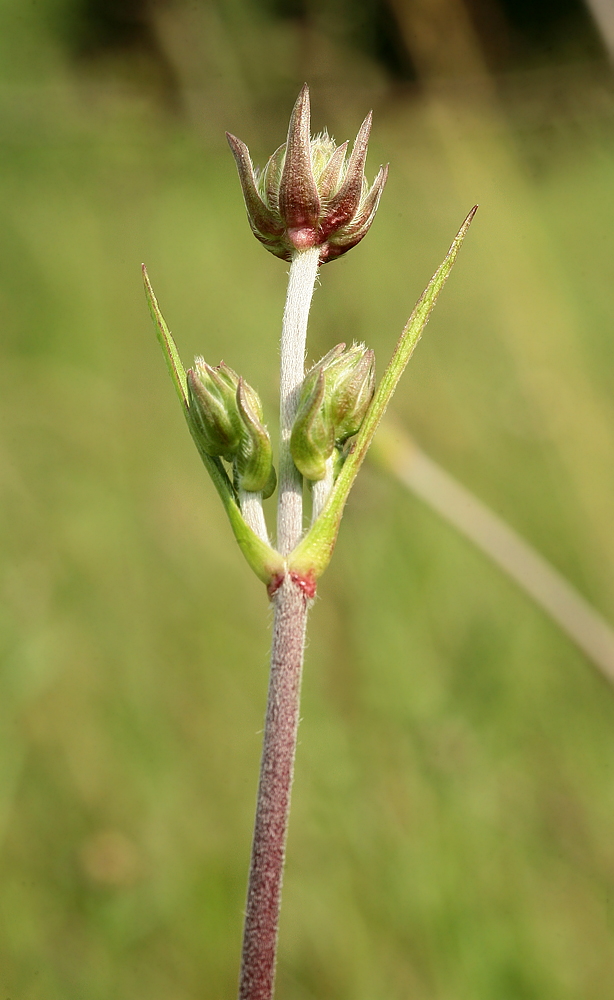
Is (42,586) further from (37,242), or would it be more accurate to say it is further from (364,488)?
(37,242)

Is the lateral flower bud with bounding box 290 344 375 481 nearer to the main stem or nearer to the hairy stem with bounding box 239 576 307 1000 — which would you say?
the main stem

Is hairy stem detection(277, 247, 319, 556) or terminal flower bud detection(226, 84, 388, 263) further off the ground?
terminal flower bud detection(226, 84, 388, 263)

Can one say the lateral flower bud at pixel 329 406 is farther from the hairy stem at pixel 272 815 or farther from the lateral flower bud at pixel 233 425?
the hairy stem at pixel 272 815

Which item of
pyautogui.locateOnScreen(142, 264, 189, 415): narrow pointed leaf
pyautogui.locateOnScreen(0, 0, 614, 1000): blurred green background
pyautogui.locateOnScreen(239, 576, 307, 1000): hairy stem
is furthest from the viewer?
pyautogui.locateOnScreen(0, 0, 614, 1000): blurred green background

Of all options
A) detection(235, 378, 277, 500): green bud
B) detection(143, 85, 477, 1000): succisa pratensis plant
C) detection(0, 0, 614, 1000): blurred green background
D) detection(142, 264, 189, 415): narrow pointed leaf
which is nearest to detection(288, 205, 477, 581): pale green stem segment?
detection(143, 85, 477, 1000): succisa pratensis plant

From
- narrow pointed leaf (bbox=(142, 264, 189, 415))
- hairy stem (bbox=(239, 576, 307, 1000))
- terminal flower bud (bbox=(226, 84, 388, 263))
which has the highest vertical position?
terminal flower bud (bbox=(226, 84, 388, 263))

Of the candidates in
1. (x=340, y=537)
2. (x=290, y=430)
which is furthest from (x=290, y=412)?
(x=340, y=537)
